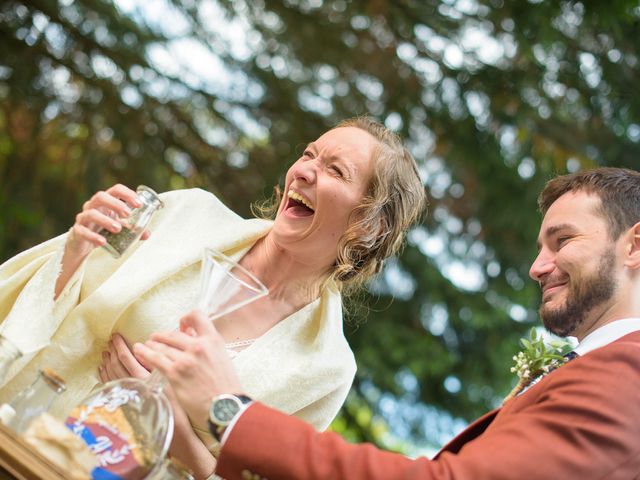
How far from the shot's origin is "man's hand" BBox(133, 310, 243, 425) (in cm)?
171

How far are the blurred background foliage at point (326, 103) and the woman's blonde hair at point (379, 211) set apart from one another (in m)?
2.48

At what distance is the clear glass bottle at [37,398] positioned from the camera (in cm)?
165

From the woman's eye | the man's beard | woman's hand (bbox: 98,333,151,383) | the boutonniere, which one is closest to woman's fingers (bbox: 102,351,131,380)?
woman's hand (bbox: 98,333,151,383)

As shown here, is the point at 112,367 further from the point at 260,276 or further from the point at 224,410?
the point at 224,410

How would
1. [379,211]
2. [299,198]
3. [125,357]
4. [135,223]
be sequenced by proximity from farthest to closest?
[379,211] → [299,198] → [125,357] → [135,223]

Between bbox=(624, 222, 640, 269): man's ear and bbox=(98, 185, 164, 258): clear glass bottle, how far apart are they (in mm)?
1285

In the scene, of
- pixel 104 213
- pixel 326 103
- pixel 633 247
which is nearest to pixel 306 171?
pixel 104 213

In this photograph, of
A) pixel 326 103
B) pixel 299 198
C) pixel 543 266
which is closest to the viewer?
pixel 543 266

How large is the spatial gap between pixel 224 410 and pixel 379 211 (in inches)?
52.6

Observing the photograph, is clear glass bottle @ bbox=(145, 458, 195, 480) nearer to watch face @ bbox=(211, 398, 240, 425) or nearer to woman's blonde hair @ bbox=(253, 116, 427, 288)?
watch face @ bbox=(211, 398, 240, 425)

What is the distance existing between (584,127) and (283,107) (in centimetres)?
216

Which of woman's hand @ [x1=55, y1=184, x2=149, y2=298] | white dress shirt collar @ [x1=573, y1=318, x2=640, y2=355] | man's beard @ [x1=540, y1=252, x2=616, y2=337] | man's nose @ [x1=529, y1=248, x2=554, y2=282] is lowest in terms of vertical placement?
white dress shirt collar @ [x1=573, y1=318, x2=640, y2=355]

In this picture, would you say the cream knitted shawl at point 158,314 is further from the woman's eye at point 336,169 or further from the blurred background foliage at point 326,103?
the blurred background foliage at point 326,103

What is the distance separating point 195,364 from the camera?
5.64ft
